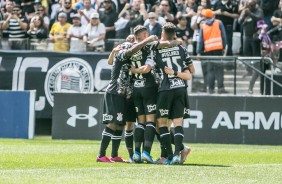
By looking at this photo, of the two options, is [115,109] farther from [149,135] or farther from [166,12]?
[166,12]

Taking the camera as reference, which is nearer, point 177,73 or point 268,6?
point 177,73

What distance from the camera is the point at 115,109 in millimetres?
15781

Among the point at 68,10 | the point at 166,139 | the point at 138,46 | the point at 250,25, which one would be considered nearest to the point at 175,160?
the point at 166,139

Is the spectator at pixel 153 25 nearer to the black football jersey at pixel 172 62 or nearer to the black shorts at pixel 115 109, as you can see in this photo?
the black shorts at pixel 115 109

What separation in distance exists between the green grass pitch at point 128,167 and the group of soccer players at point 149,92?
56cm

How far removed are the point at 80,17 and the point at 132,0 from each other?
7.10 feet

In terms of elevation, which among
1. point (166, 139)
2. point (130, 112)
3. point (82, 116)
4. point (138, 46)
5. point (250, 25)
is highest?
point (250, 25)

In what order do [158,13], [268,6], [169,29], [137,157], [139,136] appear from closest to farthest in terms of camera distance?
[169,29], [137,157], [139,136], [158,13], [268,6]

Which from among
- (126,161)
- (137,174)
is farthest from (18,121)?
(137,174)

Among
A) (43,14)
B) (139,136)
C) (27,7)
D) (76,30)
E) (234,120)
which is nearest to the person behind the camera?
(139,136)

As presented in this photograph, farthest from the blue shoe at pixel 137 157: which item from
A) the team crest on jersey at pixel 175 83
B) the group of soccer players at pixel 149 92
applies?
the team crest on jersey at pixel 175 83

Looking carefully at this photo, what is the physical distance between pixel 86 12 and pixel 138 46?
39.4 ft

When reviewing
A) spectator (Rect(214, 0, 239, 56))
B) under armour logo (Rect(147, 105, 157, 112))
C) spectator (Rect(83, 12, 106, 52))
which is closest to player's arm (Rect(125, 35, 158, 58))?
under armour logo (Rect(147, 105, 157, 112))

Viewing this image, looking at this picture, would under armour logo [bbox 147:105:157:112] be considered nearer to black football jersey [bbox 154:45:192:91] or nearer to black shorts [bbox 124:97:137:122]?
black football jersey [bbox 154:45:192:91]
